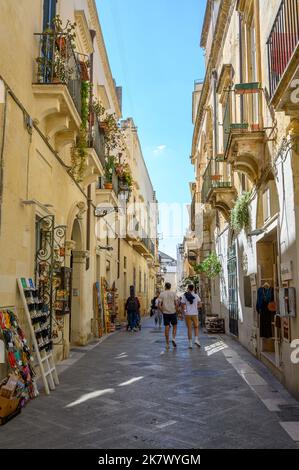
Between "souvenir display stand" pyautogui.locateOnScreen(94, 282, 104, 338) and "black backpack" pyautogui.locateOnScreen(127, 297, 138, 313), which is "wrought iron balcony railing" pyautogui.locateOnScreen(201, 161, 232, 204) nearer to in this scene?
→ "souvenir display stand" pyautogui.locateOnScreen(94, 282, 104, 338)

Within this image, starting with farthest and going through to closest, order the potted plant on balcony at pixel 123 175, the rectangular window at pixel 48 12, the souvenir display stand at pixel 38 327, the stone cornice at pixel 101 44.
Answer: the potted plant on balcony at pixel 123 175
the stone cornice at pixel 101 44
the rectangular window at pixel 48 12
the souvenir display stand at pixel 38 327

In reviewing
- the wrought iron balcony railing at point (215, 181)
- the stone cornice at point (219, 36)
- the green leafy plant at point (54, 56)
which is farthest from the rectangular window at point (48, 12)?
the wrought iron balcony railing at point (215, 181)

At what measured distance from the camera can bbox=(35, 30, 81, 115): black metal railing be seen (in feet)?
25.5

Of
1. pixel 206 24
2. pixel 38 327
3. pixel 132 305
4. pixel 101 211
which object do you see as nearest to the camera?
pixel 38 327

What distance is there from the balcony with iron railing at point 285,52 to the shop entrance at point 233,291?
7072 mm

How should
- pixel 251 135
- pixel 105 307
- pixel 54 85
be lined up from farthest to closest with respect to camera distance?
pixel 105 307 < pixel 251 135 < pixel 54 85

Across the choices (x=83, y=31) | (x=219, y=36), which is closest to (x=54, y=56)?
(x=83, y=31)

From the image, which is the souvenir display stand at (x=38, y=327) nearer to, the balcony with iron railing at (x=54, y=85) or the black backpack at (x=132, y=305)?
the balcony with iron railing at (x=54, y=85)

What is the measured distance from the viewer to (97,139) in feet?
39.4

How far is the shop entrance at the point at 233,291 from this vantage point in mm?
12736

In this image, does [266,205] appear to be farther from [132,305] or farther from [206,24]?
[206,24]

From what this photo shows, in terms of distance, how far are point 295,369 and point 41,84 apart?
5.73 meters

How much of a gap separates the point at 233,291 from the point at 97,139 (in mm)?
5593
